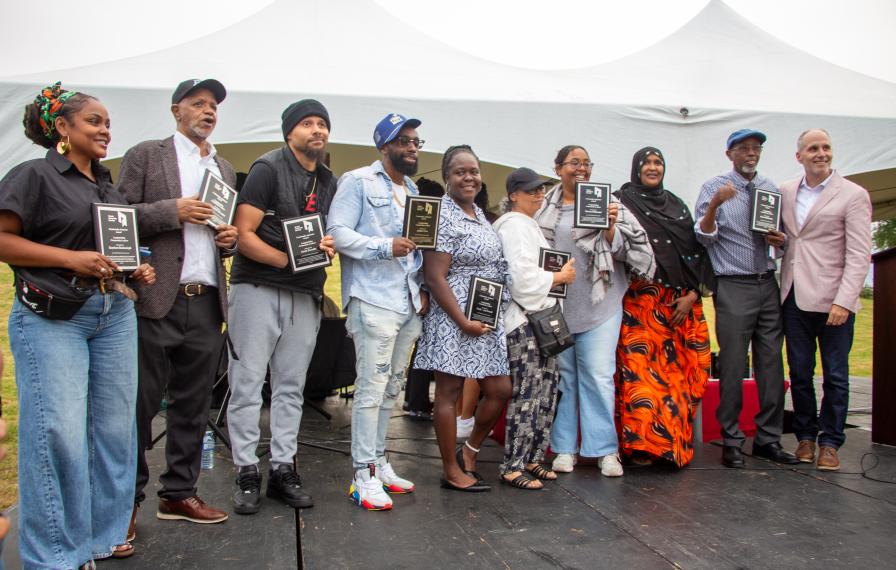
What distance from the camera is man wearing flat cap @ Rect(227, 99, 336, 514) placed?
3.51 meters

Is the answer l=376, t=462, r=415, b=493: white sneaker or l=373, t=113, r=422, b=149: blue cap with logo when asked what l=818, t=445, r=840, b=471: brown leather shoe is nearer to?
l=376, t=462, r=415, b=493: white sneaker

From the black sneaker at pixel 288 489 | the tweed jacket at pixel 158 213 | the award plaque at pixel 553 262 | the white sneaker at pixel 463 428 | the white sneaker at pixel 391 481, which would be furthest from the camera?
the white sneaker at pixel 463 428

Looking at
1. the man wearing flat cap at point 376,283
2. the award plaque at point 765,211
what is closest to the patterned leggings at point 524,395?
the man wearing flat cap at point 376,283

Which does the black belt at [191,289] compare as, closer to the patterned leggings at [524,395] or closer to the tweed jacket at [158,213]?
the tweed jacket at [158,213]

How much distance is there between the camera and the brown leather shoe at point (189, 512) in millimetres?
3355

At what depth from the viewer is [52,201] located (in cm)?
265

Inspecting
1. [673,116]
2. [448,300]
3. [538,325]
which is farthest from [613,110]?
[448,300]

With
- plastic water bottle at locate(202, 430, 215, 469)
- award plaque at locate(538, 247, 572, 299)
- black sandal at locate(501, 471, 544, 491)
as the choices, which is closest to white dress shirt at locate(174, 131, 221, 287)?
plastic water bottle at locate(202, 430, 215, 469)

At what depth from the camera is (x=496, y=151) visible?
506cm

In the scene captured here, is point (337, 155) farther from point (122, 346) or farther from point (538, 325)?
point (122, 346)

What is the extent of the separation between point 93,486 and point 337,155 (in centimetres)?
366

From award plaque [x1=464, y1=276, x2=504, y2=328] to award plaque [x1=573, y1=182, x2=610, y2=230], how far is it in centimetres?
75

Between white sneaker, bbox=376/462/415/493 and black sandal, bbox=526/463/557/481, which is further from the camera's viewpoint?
black sandal, bbox=526/463/557/481

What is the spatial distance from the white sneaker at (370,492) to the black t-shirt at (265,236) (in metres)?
0.95
